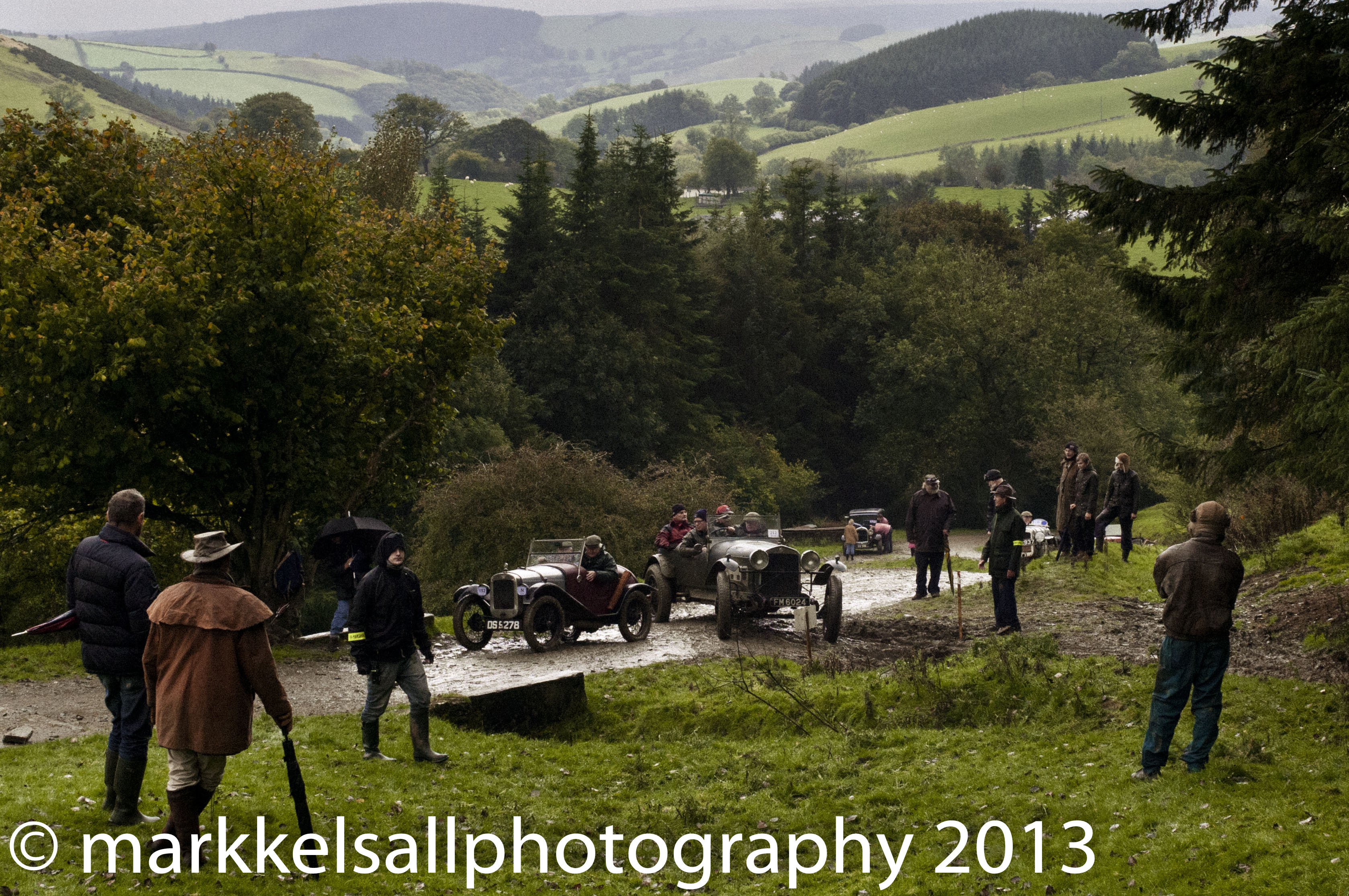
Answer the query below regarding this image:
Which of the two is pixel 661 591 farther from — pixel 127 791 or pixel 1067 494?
pixel 127 791

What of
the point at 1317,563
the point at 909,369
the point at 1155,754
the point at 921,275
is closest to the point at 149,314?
the point at 1155,754

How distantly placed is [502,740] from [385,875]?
4.13 m

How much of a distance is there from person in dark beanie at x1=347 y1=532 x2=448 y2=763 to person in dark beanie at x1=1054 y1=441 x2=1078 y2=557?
45.6ft

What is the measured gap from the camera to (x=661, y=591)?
742 inches

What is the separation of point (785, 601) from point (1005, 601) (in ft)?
11.8

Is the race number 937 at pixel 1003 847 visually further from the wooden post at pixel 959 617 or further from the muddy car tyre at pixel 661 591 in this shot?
the muddy car tyre at pixel 661 591

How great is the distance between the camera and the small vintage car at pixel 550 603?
1653 cm

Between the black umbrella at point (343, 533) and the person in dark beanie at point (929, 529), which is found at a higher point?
the black umbrella at point (343, 533)

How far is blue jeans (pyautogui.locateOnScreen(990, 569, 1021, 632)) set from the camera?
15547 millimetres

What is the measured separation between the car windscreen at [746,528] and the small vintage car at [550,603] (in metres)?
1.68

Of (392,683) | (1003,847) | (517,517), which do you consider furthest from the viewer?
(517,517)

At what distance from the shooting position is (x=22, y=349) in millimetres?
15391

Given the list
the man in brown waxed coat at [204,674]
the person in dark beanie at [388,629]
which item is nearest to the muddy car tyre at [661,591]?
the person in dark beanie at [388,629]

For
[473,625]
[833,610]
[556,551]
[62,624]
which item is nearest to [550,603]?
[473,625]
